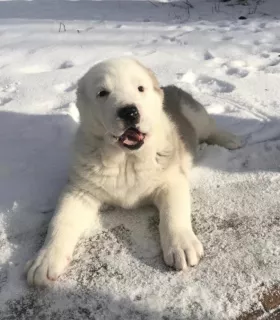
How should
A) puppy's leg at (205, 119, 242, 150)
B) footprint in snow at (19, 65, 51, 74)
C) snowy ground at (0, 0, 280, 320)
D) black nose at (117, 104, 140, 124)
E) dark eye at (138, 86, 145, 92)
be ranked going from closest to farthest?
snowy ground at (0, 0, 280, 320), black nose at (117, 104, 140, 124), dark eye at (138, 86, 145, 92), puppy's leg at (205, 119, 242, 150), footprint in snow at (19, 65, 51, 74)

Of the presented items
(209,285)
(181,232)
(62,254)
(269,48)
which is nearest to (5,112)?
(62,254)

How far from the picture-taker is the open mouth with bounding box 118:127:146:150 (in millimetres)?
2705

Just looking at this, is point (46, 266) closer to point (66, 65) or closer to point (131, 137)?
point (131, 137)

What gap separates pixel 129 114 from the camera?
2.56 m

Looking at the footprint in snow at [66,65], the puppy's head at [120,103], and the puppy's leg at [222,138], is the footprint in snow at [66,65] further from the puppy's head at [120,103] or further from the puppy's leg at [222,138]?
the puppy's head at [120,103]

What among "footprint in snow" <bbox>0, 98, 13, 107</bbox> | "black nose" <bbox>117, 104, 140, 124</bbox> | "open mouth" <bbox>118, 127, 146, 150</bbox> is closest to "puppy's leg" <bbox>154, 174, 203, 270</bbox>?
"open mouth" <bbox>118, 127, 146, 150</bbox>

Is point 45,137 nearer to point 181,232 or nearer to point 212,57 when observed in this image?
point 181,232

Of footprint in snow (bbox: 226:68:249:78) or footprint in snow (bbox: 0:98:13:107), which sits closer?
footprint in snow (bbox: 0:98:13:107)

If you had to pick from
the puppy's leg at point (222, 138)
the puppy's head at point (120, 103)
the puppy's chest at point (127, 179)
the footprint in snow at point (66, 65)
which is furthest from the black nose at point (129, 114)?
the footprint in snow at point (66, 65)

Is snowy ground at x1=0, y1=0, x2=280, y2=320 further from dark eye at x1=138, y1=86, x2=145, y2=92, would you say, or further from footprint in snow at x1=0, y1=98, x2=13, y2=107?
dark eye at x1=138, y1=86, x2=145, y2=92

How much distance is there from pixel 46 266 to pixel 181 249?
0.73 meters

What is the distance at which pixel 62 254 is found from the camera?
2564 mm

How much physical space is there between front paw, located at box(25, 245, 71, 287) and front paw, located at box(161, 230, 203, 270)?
56 centimetres

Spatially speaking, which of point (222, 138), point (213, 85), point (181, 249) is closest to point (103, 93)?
point (181, 249)
